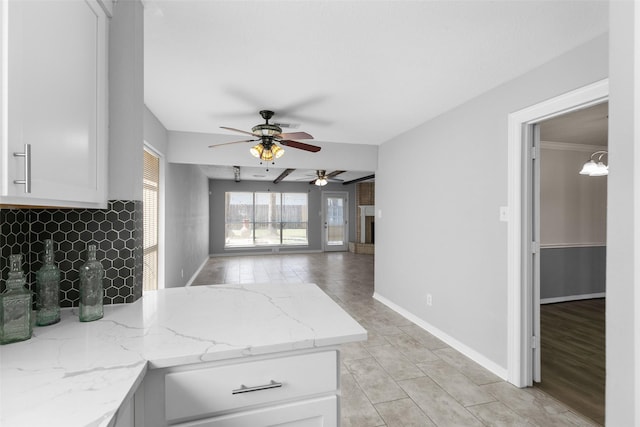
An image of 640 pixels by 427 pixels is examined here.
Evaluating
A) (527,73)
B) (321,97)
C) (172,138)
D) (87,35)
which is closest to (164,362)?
(87,35)

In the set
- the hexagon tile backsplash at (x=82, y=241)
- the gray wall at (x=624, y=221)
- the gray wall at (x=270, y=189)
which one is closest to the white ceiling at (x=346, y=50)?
the gray wall at (x=624, y=221)

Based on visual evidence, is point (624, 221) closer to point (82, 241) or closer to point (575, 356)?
point (82, 241)

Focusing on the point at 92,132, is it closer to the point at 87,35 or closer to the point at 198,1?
the point at 87,35

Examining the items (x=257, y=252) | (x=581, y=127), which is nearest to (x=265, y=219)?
(x=257, y=252)

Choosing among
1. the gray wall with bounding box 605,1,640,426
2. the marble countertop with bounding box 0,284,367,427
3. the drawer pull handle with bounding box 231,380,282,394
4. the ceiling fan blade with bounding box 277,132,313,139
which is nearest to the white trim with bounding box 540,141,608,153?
the ceiling fan blade with bounding box 277,132,313,139

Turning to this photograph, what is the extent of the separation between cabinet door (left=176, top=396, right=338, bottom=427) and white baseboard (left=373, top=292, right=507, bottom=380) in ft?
6.77

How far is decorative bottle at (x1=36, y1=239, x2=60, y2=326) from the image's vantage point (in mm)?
1129

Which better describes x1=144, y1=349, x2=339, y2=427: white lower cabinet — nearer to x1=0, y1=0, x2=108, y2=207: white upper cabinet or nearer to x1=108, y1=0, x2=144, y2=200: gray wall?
x1=0, y1=0, x2=108, y2=207: white upper cabinet

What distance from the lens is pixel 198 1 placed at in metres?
1.56

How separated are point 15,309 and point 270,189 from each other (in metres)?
8.91

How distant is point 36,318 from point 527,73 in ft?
10.3

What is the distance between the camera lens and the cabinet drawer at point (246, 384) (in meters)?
0.93

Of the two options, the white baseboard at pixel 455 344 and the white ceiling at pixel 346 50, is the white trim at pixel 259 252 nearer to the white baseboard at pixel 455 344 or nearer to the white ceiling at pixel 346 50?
the white baseboard at pixel 455 344

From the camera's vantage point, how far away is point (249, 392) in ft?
3.24
